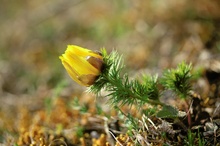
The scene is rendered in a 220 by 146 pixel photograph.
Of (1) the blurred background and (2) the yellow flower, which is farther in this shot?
(1) the blurred background

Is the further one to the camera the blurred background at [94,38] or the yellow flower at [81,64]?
the blurred background at [94,38]

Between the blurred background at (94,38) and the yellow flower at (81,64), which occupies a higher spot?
the blurred background at (94,38)

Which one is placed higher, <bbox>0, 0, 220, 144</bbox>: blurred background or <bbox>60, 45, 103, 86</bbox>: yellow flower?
<bbox>0, 0, 220, 144</bbox>: blurred background

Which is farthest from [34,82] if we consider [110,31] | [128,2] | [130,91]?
[130,91]

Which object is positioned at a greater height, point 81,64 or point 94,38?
point 94,38

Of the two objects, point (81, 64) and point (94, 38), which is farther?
point (94, 38)
